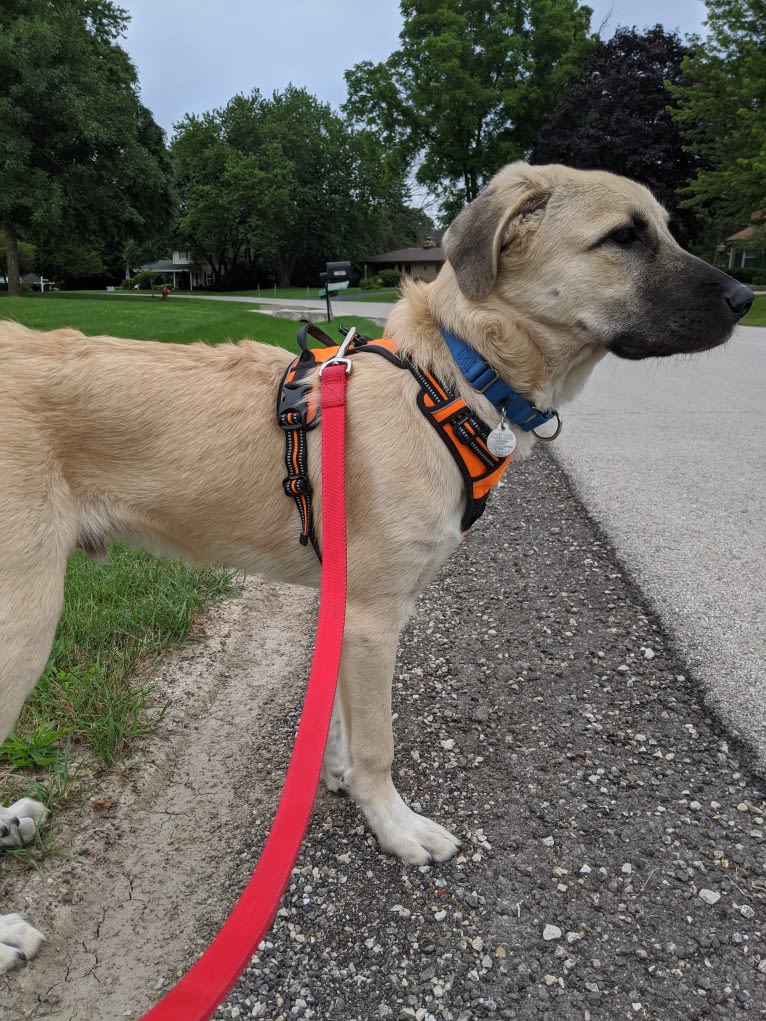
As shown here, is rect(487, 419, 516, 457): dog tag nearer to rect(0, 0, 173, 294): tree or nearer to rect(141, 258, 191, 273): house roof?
A: rect(0, 0, 173, 294): tree

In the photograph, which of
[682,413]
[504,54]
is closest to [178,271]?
[504,54]

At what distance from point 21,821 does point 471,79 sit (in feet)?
160

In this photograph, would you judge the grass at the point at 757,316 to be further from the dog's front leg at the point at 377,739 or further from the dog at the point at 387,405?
the dog's front leg at the point at 377,739

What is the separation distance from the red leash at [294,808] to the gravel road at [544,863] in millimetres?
585

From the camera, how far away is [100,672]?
297 centimetres

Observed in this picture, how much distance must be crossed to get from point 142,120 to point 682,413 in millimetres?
44183

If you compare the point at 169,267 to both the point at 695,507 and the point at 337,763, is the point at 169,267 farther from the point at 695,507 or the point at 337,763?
the point at 337,763

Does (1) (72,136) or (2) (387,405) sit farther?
(1) (72,136)

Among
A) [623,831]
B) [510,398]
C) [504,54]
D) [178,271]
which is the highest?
[504,54]

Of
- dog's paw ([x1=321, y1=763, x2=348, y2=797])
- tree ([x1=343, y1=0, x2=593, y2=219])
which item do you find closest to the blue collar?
dog's paw ([x1=321, y1=763, x2=348, y2=797])

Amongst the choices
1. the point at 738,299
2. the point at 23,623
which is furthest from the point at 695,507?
the point at 23,623

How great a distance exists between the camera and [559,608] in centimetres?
382

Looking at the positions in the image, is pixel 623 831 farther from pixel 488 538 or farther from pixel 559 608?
pixel 488 538

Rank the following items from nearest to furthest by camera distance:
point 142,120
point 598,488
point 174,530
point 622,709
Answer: point 174,530 → point 622,709 → point 598,488 → point 142,120
